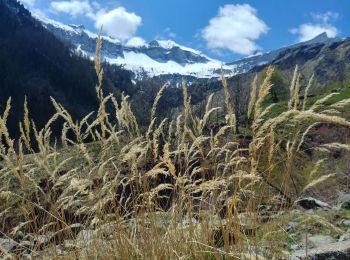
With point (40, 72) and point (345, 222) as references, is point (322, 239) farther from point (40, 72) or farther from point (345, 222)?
point (40, 72)

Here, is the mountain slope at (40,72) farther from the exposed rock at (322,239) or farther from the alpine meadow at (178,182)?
the alpine meadow at (178,182)

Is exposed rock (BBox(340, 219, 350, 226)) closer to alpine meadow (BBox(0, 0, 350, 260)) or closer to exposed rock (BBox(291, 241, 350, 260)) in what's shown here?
alpine meadow (BBox(0, 0, 350, 260))

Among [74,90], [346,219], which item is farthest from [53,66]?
[346,219]

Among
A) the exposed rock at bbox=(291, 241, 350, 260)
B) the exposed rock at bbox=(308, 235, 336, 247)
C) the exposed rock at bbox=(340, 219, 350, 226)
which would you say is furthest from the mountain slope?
the exposed rock at bbox=(291, 241, 350, 260)

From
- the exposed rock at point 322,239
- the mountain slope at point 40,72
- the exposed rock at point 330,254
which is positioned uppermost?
the mountain slope at point 40,72

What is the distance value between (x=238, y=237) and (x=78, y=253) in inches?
48.6

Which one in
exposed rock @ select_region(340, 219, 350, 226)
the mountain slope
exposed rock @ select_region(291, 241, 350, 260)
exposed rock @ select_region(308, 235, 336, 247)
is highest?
the mountain slope

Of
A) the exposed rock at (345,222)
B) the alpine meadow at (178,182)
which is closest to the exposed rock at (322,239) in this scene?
the alpine meadow at (178,182)

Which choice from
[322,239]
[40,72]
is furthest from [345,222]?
[40,72]

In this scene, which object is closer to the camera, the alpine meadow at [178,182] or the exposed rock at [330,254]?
the alpine meadow at [178,182]

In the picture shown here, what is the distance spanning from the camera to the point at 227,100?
310 cm

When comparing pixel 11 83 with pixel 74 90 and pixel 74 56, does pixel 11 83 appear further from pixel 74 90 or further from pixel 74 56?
pixel 74 56

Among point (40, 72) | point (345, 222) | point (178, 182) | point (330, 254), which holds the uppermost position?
point (40, 72)

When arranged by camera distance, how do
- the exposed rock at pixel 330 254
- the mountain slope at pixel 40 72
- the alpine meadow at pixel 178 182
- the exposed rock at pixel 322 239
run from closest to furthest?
the alpine meadow at pixel 178 182 < the exposed rock at pixel 330 254 < the exposed rock at pixel 322 239 < the mountain slope at pixel 40 72
